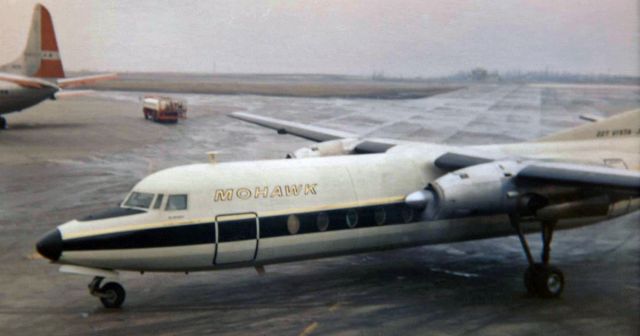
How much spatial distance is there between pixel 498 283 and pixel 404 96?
2984 cm

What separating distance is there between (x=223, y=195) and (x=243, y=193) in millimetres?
446

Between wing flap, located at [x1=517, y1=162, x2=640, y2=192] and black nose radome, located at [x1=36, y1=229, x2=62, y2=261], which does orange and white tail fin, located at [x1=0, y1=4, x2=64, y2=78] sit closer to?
black nose radome, located at [x1=36, y1=229, x2=62, y2=261]

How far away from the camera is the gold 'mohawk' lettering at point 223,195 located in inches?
564

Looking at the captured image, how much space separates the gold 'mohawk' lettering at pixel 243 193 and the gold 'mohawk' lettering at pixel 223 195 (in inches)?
6.9

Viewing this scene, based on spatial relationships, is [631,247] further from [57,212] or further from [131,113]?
[131,113]

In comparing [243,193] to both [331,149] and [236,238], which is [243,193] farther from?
[331,149]

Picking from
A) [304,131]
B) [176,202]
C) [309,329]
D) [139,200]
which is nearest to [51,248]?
[139,200]

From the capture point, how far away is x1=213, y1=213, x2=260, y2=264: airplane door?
14148mm

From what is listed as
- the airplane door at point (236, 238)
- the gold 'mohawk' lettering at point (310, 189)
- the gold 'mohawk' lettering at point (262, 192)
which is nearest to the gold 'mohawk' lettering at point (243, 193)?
the gold 'mohawk' lettering at point (262, 192)

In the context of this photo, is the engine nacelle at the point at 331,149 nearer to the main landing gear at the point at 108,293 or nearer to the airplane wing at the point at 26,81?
the main landing gear at the point at 108,293

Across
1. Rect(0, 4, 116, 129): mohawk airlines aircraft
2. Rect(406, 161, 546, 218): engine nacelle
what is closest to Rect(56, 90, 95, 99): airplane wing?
Rect(0, 4, 116, 129): mohawk airlines aircraft

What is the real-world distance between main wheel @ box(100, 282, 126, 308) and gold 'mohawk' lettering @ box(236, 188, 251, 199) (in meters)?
3.22

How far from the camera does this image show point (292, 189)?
→ 49.5 feet

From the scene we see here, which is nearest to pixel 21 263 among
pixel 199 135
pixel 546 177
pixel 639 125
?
pixel 546 177
